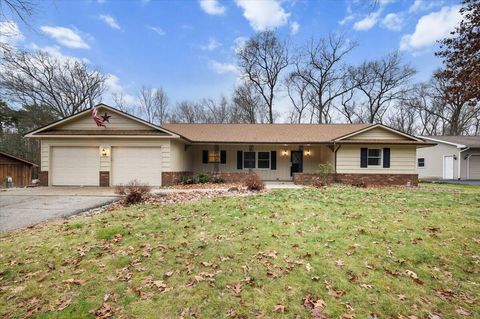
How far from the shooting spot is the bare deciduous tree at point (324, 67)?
29312 millimetres

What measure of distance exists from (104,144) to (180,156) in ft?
13.5

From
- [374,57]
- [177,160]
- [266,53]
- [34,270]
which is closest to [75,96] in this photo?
[177,160]

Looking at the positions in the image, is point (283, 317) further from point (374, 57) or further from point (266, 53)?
point (374, 57)

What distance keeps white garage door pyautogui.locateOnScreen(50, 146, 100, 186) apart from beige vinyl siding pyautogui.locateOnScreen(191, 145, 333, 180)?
603 cm

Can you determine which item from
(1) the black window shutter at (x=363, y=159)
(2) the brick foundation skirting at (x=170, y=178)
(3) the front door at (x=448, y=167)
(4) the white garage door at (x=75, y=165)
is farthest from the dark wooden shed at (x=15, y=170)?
(3) the front door at (x=448, y=167)

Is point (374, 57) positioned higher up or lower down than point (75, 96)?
higher up

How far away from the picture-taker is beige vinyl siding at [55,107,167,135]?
44.4ft

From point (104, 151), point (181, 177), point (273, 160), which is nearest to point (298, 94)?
point (273, 160)

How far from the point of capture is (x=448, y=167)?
2042 centimetres

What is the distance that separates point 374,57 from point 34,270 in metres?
34.9

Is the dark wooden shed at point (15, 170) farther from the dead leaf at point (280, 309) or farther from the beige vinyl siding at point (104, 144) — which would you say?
the dead leaf at point (280, 309)

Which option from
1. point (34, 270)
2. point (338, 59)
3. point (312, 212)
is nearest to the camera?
point (34, 270)

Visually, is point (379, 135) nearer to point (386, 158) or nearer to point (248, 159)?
point (386, 158)

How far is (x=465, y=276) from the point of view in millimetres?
3598
